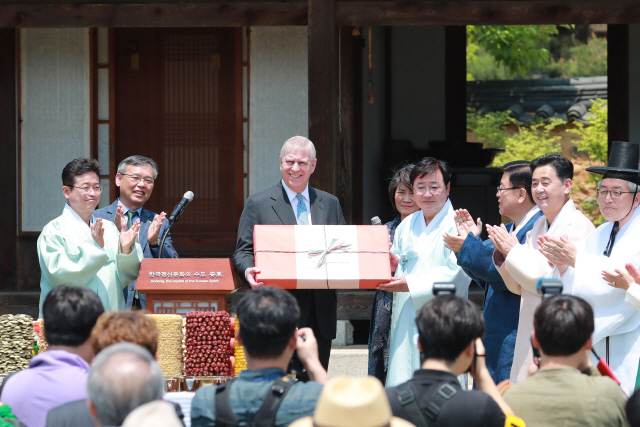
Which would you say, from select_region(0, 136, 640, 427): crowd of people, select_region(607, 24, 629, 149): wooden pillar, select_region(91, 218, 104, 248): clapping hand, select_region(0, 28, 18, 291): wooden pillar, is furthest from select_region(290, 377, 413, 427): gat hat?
select_region(607, 24, 629, 149): wooden pillar

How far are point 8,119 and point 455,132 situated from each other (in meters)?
5.76

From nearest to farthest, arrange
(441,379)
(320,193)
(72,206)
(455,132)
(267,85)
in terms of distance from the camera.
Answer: (441,379), (72,206), (320,193), (267,85), (455,132)

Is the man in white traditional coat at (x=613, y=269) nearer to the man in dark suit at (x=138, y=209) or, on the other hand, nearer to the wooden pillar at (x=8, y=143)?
the man in dark suit at (x=138, y=209)

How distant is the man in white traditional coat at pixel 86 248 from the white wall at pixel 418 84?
6.66m

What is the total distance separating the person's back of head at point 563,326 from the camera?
2781mm

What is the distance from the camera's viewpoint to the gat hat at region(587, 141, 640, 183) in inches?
167

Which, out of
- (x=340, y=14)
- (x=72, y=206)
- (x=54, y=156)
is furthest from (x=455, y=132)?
(x=72, y=206)

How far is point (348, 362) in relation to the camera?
731 centimetres

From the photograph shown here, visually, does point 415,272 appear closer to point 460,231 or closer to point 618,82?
point 460,231

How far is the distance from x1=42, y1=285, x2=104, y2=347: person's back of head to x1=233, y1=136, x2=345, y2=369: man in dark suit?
1.61m

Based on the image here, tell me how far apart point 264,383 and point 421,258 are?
217cm

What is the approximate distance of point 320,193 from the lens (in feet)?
16.6

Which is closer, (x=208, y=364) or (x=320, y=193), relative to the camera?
(x=208, y=364)

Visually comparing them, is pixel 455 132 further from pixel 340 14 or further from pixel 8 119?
pixel 8 119
